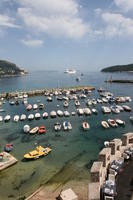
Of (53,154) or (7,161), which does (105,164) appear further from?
(7,161)

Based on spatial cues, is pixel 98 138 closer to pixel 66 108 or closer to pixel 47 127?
pixel 47 127

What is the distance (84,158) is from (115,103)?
4773cm

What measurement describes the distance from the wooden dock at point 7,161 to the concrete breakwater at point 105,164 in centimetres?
1481

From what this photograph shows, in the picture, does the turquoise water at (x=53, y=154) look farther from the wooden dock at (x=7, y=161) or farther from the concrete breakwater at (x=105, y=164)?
the concrete breakwater at (x=105, y=164)

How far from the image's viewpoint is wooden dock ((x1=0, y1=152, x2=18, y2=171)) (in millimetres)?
31487

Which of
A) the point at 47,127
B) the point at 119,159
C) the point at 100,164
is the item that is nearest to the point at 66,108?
the point at 47,127

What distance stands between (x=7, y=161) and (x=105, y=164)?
54.9 ft

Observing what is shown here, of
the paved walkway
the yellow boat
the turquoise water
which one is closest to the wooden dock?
the turquoise water

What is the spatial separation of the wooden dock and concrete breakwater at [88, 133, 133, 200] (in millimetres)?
14806

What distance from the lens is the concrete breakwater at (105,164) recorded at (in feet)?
65.6

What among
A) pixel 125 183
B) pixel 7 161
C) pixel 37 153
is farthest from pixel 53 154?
pixel 125 183

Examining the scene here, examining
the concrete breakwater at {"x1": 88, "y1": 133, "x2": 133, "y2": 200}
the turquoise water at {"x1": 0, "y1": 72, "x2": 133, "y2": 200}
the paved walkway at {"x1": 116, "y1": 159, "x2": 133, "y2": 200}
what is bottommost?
the turquoise water at {"x1": 0, "y1": 72, "x2": 133, "y2": 200}

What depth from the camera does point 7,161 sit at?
106ft

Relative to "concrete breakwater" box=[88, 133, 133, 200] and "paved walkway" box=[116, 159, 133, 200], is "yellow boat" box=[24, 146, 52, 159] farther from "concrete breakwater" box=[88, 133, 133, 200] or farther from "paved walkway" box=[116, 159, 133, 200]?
"paved walkway" box=[116, 159, 133, 200]
